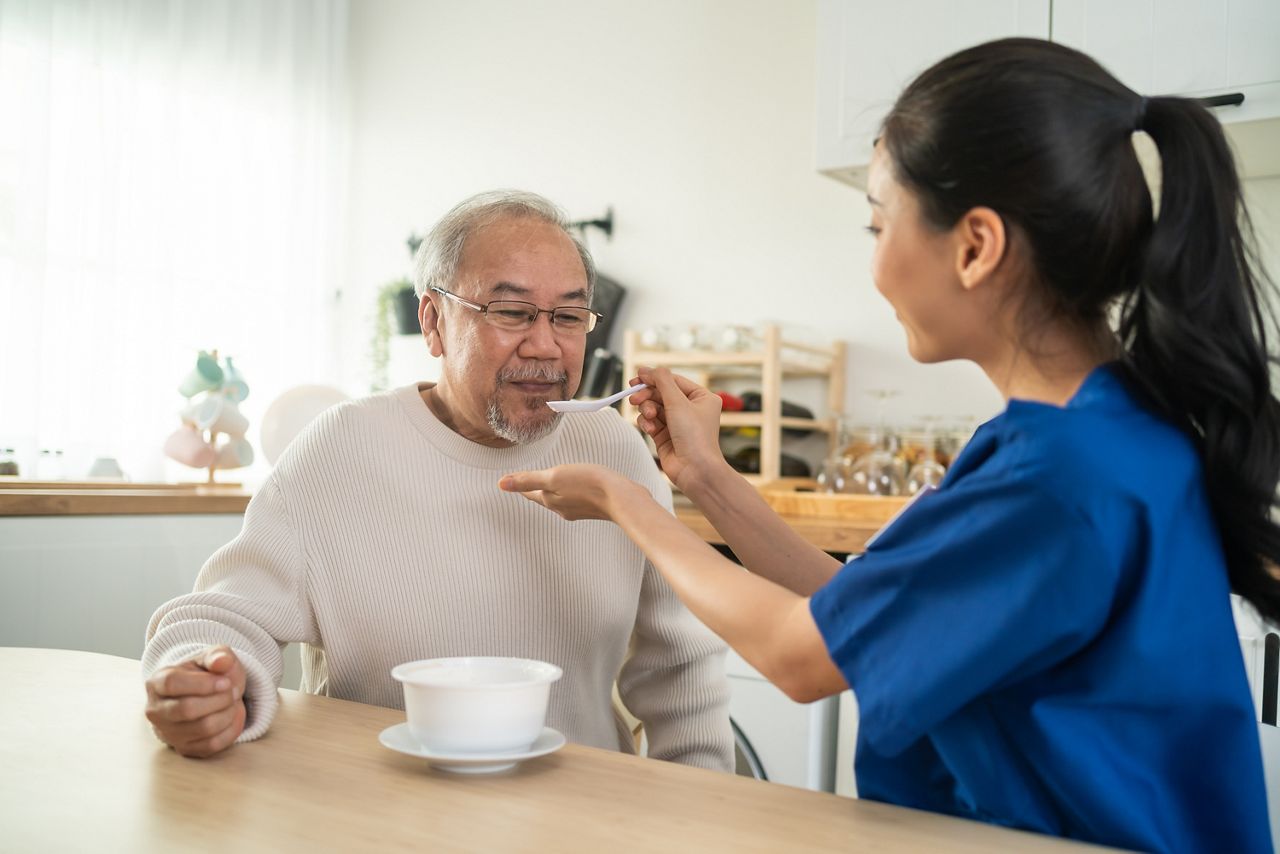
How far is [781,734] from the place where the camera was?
232 cm

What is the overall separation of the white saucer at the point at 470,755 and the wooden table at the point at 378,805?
1cm

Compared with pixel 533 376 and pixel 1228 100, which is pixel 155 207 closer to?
pixel 533 376

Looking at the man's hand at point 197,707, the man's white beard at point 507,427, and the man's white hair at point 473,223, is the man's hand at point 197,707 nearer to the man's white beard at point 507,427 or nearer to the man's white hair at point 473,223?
the man's white beard at point 507,427

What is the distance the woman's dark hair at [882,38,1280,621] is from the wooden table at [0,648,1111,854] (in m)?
0.31

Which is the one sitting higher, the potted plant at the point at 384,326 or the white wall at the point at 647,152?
the white wall at the point at 647,152

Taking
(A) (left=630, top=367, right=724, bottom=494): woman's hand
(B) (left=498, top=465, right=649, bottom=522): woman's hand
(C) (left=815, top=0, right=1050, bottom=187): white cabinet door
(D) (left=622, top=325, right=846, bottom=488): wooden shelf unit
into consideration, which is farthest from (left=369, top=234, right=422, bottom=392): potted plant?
(B) (left=498, top=465, right=649, bottom=522): woman's hand

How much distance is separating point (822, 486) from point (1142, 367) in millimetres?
1946

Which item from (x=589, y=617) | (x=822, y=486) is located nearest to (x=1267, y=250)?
(x=822, y=486)

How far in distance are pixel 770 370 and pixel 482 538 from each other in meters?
1.62

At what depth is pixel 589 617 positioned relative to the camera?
4.73ft

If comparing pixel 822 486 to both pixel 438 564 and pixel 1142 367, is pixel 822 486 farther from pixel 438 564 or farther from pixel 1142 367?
pixel 1142 367

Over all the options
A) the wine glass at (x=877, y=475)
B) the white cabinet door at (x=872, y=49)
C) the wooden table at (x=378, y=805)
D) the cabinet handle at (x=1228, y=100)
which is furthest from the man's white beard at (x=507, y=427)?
the cabinet handle at (x=1228, y=100)

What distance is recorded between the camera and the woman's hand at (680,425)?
4.37 feet

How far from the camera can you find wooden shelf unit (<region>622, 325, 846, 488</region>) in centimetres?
293
